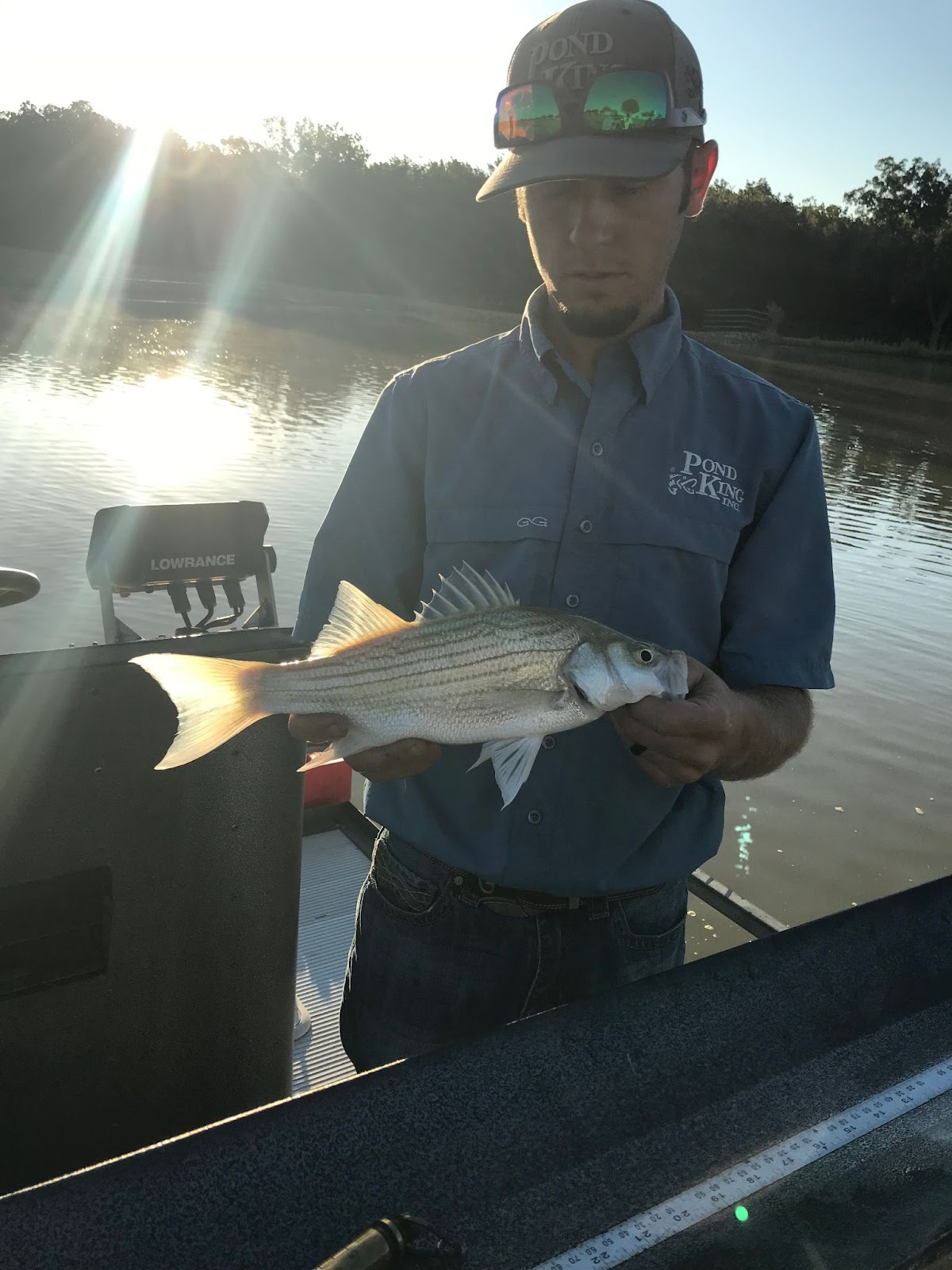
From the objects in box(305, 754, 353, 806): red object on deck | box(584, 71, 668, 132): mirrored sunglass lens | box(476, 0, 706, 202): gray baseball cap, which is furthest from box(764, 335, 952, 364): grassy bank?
box(584, 71, 668, 132): mirrored sunglass lens

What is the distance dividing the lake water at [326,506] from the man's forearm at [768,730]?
16.2 ft

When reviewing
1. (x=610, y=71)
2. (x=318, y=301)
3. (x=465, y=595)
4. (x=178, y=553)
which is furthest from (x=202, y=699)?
(x=318, y=301)

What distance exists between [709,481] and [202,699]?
51.3 inches

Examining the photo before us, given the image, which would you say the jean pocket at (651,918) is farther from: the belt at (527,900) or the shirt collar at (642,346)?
the shirt collar at (642,346)

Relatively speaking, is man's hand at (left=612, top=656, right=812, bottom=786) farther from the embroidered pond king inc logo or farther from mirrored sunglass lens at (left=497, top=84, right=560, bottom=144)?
mirrored sunglass lens at (left=497, top=84, right=560, bottom=144)

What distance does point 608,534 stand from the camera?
239 centimetres

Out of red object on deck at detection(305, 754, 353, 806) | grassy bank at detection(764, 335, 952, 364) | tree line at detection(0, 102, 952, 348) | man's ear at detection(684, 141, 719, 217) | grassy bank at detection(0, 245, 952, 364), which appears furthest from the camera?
tree line at detection(0, 102, 952, 348)

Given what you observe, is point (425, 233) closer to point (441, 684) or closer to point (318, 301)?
point (318, 301)

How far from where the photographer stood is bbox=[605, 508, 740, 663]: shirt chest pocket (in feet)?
7.69

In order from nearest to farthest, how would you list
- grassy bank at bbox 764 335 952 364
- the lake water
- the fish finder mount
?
the fish finder mount, the lake water, grassy bank at bbox 764 335 952 364

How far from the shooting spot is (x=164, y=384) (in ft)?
72.7

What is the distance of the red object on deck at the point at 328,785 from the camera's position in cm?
565

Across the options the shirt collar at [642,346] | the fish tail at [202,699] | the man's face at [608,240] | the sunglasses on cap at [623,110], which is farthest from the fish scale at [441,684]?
the sunglasses on cap at [623,110]

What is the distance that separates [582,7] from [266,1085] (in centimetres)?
288
